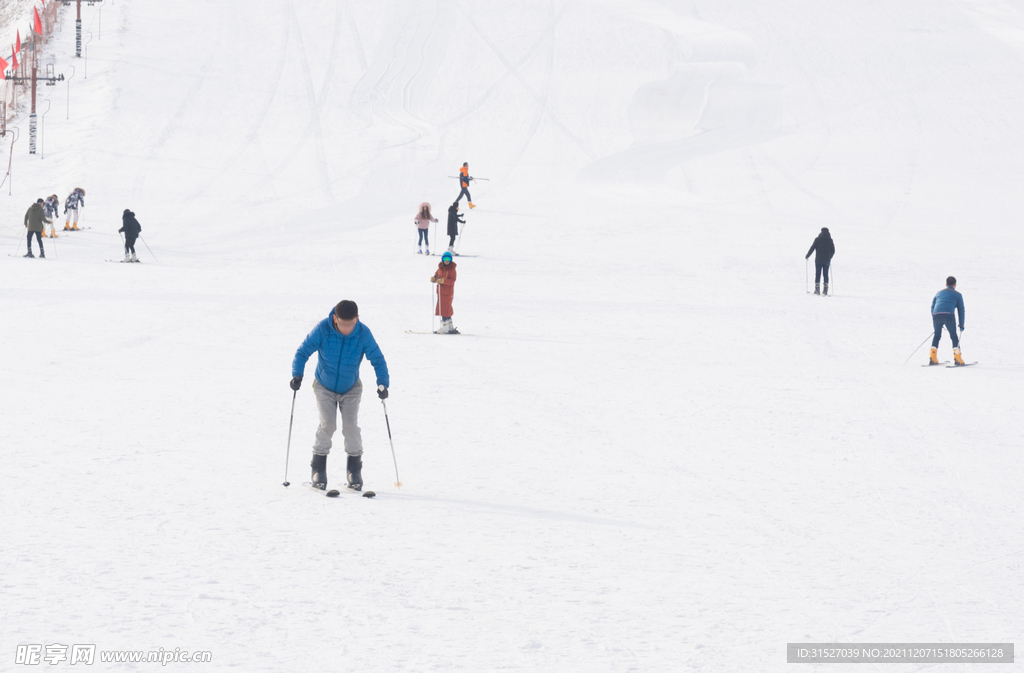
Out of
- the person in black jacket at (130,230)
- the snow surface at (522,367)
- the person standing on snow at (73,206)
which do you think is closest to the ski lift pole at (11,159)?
the snow surface at (522,367)

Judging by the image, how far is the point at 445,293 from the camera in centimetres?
1413

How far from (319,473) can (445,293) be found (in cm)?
699

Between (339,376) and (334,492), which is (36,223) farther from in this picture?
(334,492)

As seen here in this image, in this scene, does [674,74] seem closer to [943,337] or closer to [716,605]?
[943,337]

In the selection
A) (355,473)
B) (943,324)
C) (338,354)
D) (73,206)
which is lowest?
(355,473)

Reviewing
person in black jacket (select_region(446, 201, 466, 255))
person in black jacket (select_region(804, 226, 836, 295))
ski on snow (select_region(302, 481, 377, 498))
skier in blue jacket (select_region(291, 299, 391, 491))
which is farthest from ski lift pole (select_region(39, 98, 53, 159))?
skier in blue jacket (select_region(291, 299, 391, 491))

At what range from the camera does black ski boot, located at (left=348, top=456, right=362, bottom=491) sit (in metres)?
7.39

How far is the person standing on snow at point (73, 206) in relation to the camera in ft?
74.8

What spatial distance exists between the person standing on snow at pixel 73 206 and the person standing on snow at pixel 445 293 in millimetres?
12228

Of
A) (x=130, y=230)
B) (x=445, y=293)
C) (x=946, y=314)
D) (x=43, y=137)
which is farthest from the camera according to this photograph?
(x=43, y=137)

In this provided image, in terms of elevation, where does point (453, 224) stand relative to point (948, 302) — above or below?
above

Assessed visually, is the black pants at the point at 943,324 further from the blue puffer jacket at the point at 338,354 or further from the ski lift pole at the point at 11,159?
the ski lift pole at the point at 11,159

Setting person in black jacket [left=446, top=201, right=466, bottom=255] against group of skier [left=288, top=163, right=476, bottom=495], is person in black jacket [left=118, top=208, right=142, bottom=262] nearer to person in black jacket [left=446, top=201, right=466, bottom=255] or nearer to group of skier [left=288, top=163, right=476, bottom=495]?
person in black jacket [left=446, top=201, right=466, bottom=255]

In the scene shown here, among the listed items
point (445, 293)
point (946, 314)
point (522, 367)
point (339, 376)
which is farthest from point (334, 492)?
point (946, 314)
